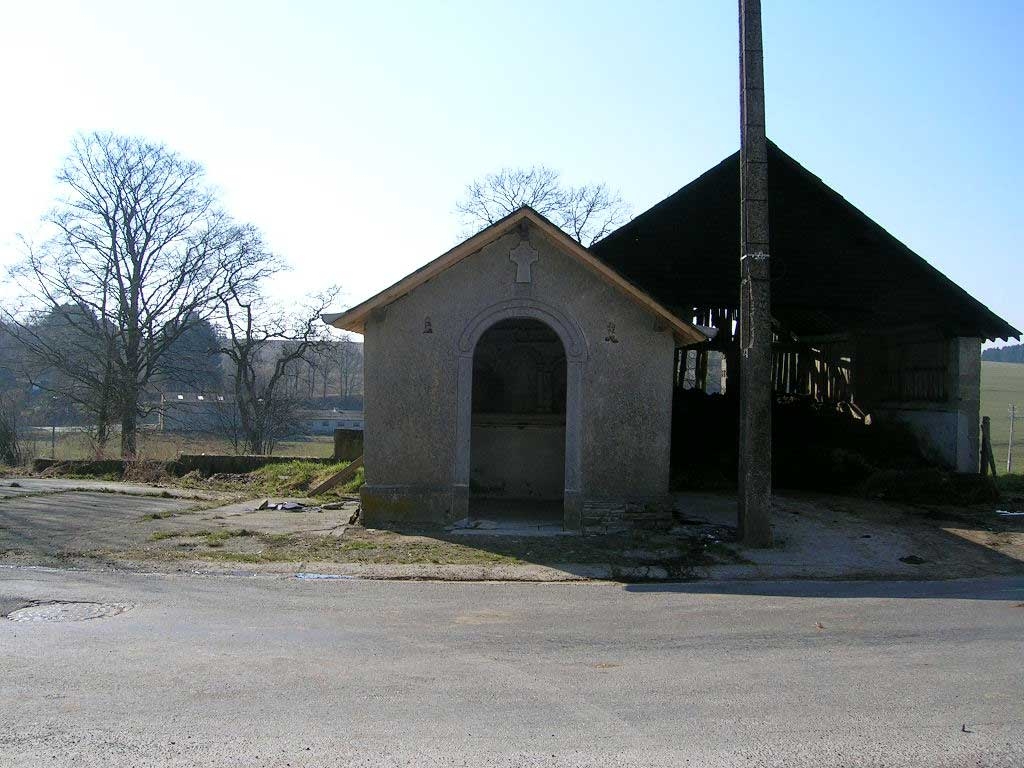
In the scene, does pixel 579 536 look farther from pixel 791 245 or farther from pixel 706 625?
pixel 791 245

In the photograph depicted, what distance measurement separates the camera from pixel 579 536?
11711 millimetres

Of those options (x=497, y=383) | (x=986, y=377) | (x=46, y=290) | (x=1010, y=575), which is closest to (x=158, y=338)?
(x=46, y=290)

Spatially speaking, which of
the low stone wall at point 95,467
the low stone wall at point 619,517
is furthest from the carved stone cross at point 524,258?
the low stone wall at point 95,467

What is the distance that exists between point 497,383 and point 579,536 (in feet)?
15.8

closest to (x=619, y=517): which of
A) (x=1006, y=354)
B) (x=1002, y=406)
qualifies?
(x=1002, y=406)

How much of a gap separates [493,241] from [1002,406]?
47902 mm

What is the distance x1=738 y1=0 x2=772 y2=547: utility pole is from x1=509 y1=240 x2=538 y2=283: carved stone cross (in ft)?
9.33

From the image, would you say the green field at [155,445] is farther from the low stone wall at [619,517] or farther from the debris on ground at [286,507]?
the low stone wall at [619,517]

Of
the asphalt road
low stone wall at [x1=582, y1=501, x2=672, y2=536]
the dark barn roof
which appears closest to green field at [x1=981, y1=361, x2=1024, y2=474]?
the dark barn roof

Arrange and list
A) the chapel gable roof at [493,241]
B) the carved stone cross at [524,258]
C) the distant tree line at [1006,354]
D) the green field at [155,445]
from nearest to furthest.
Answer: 1. the chapel gable roof at [493,241]
2. the carved stone cross at [524,258]
3. the green field at [155,445]
4. the distant tree line at [1006,354]

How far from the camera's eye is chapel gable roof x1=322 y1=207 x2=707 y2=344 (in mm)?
11805

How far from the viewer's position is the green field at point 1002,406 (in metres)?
35.4

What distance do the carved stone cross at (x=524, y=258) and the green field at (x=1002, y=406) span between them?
2294 centimetres

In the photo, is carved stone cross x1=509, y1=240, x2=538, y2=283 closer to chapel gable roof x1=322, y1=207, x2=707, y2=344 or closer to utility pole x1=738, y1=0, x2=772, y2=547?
chapel gable roof x1=322, y1=207, x2=707, y2=344
